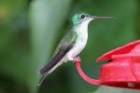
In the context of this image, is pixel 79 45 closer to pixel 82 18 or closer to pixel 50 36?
pixel 82 18

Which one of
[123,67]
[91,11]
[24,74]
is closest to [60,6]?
[91,11]

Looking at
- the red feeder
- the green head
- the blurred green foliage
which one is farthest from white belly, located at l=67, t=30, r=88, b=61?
the red feeder

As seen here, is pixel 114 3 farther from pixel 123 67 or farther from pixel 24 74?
pixel 123 67

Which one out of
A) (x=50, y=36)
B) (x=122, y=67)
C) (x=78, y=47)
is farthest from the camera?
(x=50, y=36)

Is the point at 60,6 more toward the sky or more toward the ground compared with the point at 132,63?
more toward the ground

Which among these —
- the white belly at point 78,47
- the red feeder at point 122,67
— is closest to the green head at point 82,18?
the white belly at point 78,47

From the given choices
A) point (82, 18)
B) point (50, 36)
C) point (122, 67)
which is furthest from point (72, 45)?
point (122, 67)

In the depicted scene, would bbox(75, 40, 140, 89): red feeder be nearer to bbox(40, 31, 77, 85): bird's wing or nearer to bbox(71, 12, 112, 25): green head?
bbox(40, 31, 77, 85): bird's wing
